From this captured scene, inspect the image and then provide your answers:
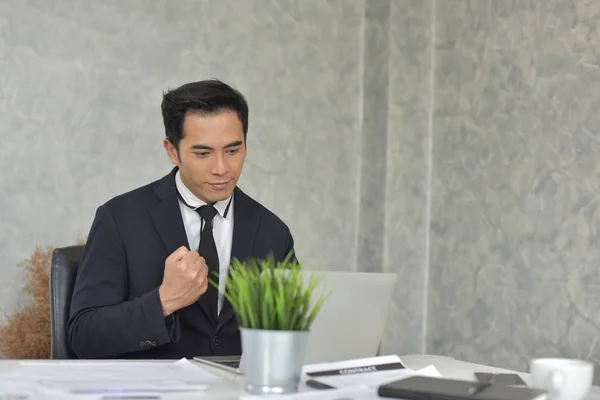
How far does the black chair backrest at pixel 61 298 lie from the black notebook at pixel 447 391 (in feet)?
3.32

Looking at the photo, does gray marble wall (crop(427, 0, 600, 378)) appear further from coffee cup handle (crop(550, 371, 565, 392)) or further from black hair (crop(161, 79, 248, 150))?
coffee cup handle (crop(550, 371, 565, 392))

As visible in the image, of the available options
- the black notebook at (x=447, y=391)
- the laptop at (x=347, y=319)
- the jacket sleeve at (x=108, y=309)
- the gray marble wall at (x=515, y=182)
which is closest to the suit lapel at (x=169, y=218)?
the jacket sleeve at (x=108, y=309)

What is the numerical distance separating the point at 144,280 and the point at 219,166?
346 millimetres

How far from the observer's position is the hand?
6.30ft

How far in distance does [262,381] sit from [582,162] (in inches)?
81.7

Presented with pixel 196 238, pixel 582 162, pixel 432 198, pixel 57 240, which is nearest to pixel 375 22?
pixel 432 198

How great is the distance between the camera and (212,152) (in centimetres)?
227

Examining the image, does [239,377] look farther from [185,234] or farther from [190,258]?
[185,234]

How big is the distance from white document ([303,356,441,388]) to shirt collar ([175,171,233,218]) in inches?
30.3

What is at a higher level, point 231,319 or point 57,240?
point 57,240

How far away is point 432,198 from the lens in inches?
153

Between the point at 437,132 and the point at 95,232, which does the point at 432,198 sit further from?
the point at 95,232

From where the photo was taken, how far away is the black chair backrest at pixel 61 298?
2.17m

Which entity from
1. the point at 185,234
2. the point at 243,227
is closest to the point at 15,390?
the point at 185,234
